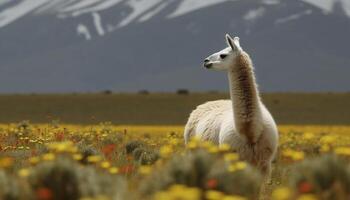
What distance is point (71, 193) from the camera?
5148mm

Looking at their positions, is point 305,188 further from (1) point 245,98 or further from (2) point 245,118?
(1) point 245,98

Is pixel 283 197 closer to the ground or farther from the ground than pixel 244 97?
closer to the ground

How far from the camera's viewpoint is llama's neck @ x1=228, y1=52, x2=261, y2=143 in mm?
8945

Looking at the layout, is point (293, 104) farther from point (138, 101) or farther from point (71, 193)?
point (71, 193)

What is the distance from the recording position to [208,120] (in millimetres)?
11312

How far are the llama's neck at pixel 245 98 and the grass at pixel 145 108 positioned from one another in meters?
46.5

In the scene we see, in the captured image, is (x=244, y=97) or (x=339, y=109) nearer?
(x=244, y=97)

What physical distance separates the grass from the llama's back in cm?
4349

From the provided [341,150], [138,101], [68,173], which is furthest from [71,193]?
[138,101]

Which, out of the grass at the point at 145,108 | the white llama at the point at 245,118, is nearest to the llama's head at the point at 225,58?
the white llama at the point at 245,118

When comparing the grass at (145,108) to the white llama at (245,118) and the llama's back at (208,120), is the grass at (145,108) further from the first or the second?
the white llama at (245,118)

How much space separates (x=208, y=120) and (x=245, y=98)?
2.10m

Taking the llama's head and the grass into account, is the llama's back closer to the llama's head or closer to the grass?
the llama's head

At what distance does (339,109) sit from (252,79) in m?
57.5
